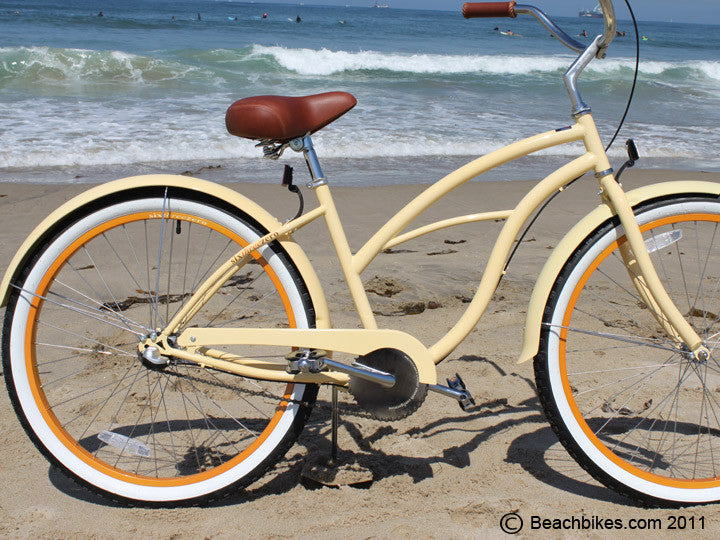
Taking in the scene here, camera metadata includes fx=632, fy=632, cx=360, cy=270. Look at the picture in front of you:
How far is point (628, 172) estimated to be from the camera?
7289 millimetres

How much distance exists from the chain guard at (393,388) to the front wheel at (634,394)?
0.39m

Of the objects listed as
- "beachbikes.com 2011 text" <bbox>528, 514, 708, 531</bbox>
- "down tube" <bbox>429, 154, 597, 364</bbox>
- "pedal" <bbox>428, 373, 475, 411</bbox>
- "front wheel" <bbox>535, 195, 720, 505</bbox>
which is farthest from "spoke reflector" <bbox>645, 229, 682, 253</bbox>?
"beachbikes.com 2011 text" <bbox>528, 514, 708, 531</bbox>

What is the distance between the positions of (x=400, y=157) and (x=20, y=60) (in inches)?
375

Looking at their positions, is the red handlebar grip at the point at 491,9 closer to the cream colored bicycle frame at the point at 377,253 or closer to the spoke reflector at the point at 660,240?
the cream colored bicycle frame at the point at 377,253

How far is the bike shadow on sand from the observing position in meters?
2.13

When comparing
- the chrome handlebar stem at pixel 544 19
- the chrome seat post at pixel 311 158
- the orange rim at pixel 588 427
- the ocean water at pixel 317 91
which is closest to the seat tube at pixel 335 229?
the chrome seat post at pixel 311 158

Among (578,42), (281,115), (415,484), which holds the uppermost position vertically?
(578,42)

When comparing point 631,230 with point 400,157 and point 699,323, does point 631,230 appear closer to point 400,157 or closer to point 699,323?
point 699,323

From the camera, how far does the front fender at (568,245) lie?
194cm

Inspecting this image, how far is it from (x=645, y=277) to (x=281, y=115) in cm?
123

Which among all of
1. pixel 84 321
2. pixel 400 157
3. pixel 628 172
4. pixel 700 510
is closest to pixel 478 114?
pixel 400 157

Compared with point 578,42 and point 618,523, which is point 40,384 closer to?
point 618,523

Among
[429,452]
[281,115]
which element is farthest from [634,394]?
[281,115]

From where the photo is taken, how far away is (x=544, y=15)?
1.92 m
